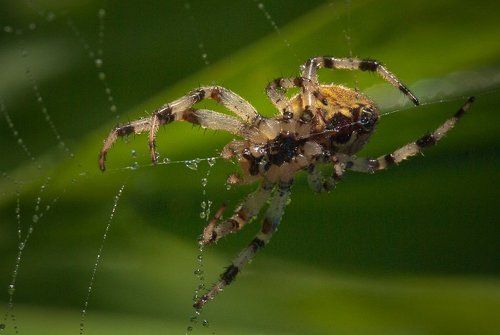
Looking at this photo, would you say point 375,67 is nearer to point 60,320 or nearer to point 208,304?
point 208,304

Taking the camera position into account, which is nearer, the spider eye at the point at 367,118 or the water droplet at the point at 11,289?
the spider eye at the point at 367,118

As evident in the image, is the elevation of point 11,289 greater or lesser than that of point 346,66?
lesser

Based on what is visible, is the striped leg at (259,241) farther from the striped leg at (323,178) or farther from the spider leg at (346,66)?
the spider leg at (346,66)

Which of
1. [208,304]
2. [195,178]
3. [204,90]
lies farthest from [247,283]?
[204,90]

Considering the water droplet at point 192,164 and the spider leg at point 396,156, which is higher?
the spider leg at point 396,156

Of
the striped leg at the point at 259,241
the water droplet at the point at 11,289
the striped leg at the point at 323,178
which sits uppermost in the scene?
the striped leg at the point at 323,178

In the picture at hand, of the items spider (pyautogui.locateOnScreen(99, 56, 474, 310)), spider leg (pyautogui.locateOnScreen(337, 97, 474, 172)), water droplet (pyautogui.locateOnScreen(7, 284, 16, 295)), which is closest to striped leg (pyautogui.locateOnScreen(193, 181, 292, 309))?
spider (pyautogui.locateOnScreen(99, 56, 474, 310))

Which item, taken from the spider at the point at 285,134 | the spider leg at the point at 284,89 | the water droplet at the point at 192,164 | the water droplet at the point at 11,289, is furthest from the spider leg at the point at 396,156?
the water droplet at the point at 11,289

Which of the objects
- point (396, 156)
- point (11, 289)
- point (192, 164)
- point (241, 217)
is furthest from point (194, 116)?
point (11, 289)

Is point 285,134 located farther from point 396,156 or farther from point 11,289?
point 11,289
